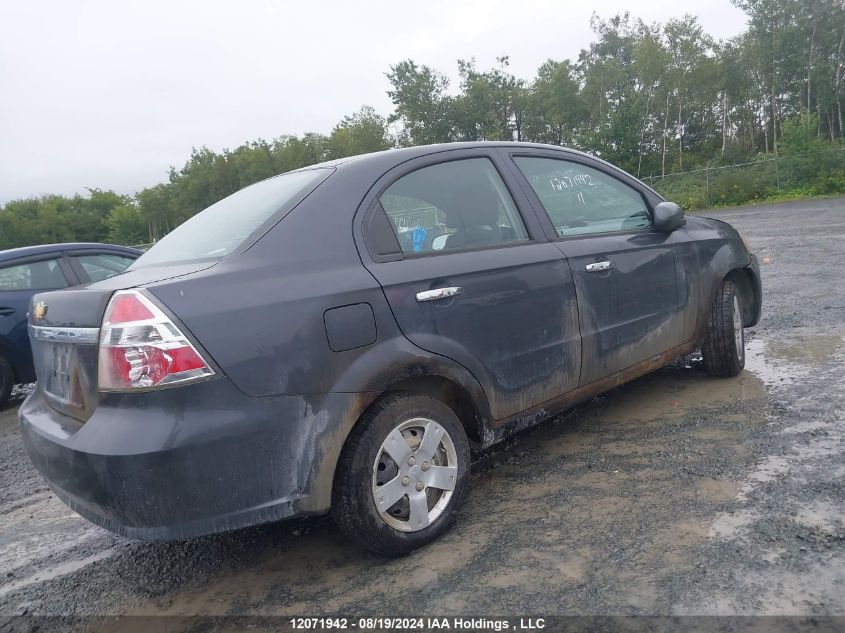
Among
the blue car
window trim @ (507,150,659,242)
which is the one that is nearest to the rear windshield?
window trim @ (507,150,659,242)

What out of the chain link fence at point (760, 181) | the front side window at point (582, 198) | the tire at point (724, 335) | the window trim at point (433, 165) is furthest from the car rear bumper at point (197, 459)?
the chain link fence at point (760, 181)

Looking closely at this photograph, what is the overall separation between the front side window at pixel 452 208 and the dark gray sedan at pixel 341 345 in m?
0.01

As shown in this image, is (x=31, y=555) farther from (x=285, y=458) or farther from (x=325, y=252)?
(x=325, y=252)

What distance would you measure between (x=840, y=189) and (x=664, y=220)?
2361 centimetres

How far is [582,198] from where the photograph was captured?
146 inches

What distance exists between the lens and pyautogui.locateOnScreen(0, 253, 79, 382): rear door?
6156 millimetres

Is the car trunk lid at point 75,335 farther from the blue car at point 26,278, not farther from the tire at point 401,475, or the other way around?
the blue car at point 26,278

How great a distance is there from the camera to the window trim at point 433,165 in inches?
105

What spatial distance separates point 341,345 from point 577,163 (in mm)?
2159

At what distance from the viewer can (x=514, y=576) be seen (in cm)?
236

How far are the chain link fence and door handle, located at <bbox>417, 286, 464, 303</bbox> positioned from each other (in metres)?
25.3

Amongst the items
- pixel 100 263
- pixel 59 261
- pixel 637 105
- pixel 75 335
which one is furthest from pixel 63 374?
pixel 637 105

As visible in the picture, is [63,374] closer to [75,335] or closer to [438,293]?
[75,335]

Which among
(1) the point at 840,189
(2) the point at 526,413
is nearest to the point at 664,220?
(2) the point at 526,413
